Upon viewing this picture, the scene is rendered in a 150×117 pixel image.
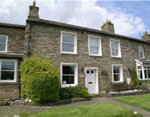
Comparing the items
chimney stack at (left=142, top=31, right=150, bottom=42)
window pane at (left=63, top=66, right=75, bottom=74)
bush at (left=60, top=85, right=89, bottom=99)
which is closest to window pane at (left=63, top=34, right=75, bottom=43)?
window pane at (left=63, top=66, right=75, bottom=74)

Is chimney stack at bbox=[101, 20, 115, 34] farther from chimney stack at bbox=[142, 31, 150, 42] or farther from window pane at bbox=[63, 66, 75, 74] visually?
window pane at bbox=[63, 66, 75, 74]

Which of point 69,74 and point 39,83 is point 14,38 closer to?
point 39,83

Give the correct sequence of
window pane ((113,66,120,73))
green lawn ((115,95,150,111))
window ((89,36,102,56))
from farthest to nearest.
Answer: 1. window pane ((113,66,120,73))
2. window ((89,36,102,56))
3. green lawn ((115,95,150,111))

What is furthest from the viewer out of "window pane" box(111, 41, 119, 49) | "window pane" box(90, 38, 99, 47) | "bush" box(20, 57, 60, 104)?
"window pane" box(111, 41, 119, 49)

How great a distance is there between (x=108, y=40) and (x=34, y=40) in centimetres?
742

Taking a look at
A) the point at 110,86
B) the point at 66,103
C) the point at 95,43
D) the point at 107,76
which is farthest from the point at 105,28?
the point at 66,103

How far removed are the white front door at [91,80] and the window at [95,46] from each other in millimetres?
1803

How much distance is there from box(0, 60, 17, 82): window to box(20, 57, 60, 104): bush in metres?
1.81

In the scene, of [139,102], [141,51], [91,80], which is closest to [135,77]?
[141,51]

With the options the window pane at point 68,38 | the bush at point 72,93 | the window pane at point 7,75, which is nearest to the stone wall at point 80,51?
the window pane at point 68,38

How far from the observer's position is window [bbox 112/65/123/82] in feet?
36.4

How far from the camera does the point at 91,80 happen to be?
32.1ft

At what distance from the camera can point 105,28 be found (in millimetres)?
13195

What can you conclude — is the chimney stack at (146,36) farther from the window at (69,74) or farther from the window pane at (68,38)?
the window at (69,74)
